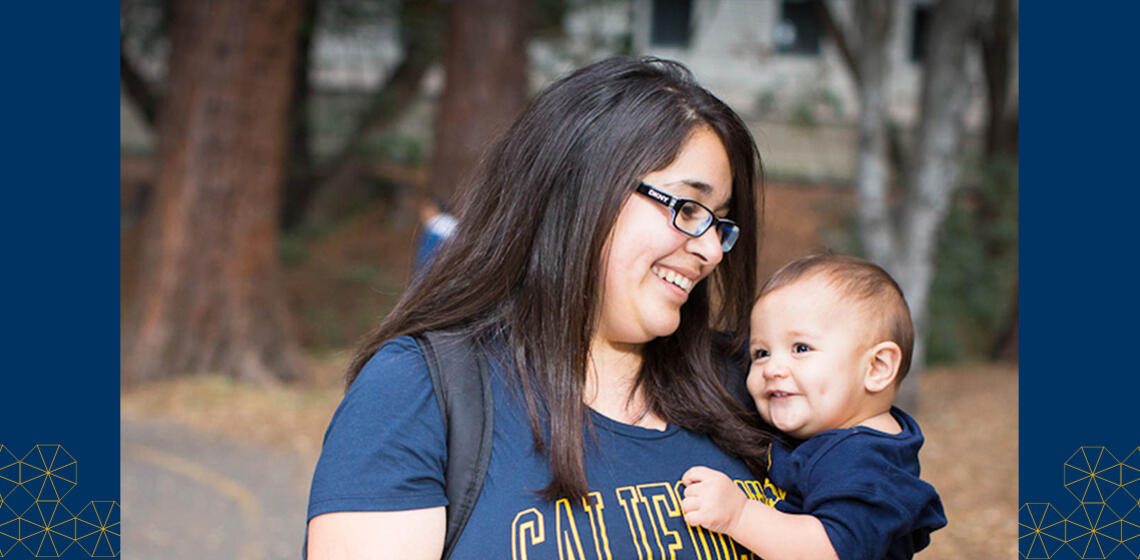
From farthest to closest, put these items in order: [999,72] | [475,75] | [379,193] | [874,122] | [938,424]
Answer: [379,193], [999,72], [475,75], [938,424], [874,122]

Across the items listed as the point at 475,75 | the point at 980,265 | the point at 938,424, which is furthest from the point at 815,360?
the point at 980,265

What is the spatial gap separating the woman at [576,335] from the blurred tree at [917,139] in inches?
197

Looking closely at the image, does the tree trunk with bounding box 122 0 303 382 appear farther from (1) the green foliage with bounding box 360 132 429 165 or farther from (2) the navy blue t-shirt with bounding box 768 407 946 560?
(2) the navy blue t-shirt with bounding box 768 407 946 560

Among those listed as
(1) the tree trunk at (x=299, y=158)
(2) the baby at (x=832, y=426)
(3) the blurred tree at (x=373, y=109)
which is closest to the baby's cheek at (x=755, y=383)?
(2) the baby at (x=832, y=426)

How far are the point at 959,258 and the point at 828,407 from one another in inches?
378

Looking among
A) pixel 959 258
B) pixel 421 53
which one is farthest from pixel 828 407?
pixel 421 53

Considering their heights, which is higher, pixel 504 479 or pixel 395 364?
pixel 395 364

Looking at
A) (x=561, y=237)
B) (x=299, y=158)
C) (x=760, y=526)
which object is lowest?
(x=299, y=158)

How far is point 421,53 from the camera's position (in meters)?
11.9

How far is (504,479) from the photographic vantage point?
163 centimetres

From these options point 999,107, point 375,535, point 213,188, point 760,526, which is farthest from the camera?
point 999,107

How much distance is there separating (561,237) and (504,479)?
423 millimetres

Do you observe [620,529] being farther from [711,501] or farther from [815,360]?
[815,360]

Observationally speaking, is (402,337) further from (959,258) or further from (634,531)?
(959,258)
